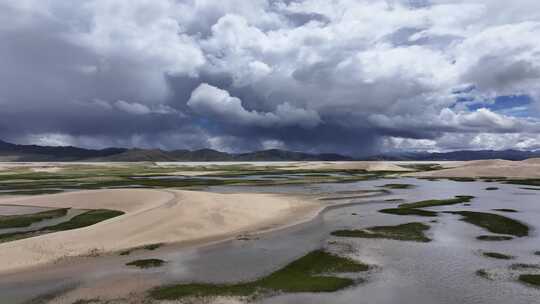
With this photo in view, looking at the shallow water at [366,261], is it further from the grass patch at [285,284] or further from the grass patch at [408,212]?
the grass patch at [408,212]

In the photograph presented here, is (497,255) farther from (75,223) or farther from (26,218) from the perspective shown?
(26,218)

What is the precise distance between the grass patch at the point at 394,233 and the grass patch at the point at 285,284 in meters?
7.73

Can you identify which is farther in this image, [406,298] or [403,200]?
[403,200]

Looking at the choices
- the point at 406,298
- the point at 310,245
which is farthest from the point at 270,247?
the point at 406,298

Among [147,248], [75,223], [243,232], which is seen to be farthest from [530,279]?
[75,223]

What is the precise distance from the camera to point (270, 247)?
25.0 metres

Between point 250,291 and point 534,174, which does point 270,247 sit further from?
point 534,174

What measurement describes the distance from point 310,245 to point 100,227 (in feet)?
60.1

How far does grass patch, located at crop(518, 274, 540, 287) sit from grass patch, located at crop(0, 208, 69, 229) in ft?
130

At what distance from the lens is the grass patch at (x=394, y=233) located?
27.3 m

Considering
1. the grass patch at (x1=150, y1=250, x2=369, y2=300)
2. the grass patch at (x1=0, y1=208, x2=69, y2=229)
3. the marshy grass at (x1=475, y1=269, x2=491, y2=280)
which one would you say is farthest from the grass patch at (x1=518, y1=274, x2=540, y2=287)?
the grass patch at (x1=0, y1=208, x2=69, y2=229)

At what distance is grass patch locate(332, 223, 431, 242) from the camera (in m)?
27.3

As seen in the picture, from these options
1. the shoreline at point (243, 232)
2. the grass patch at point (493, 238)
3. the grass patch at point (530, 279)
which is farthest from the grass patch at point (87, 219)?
the grass patch at point (493, 238)

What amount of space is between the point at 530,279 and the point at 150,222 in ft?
92.2
